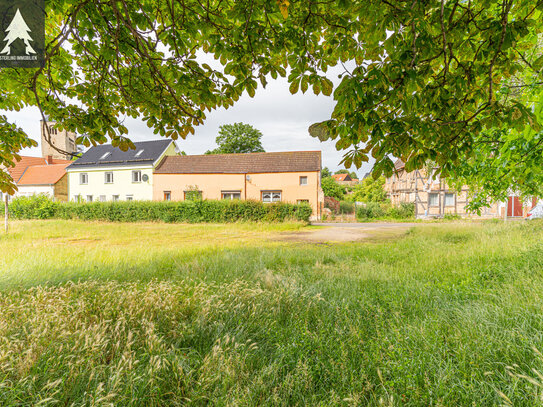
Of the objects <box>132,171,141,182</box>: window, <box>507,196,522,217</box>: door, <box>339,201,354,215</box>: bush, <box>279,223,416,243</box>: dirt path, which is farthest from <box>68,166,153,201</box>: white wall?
<box>507,196,522,217</box>: door

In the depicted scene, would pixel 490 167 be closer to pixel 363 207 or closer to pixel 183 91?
pixel 183 91

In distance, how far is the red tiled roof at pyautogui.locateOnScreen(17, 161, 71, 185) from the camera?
91.5ft

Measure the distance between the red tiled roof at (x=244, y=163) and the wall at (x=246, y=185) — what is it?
48 cm

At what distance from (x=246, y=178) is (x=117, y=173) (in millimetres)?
15033

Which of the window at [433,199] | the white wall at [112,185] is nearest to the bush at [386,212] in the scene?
the window at [433,199]

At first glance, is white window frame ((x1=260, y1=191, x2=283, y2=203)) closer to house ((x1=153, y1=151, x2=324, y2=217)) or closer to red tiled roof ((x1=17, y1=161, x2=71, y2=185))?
house ((x1=153, y1=151, x2=324, y2=217))

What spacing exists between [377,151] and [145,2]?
3331mm

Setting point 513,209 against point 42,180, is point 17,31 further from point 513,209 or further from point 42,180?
point 42,180

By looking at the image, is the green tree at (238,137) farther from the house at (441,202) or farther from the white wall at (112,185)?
the house at (441,202)

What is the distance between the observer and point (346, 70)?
6.12ft

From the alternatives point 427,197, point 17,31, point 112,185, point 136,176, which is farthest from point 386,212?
point 112,185

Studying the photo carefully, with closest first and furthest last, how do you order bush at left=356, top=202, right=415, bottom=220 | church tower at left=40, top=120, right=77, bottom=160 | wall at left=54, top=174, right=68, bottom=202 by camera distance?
church tower at left=40, top=120, right=77, bottom=160
bush at left=356, top=202, right=415, bottom=220
wall at left=54, top=174, right=68, bottom=202

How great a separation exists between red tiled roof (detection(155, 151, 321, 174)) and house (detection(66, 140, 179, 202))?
1.82 meters

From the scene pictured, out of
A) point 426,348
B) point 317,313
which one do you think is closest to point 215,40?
point 317,313
